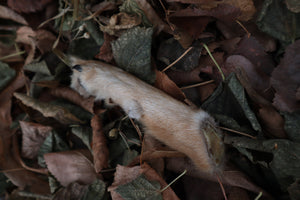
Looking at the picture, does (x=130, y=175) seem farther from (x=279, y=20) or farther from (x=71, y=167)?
(x=279, y=20)

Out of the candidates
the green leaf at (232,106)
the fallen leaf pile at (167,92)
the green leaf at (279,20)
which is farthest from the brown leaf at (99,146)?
the green leaf at (279,20)

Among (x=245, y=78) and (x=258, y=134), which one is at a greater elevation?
(x=245, y=78)

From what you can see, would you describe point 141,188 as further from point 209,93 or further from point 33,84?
point 33,84

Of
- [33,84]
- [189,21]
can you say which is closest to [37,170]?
[33,84]

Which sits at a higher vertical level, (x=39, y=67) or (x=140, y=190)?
(x=39, y=67)

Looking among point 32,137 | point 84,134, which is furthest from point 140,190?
point 32,137

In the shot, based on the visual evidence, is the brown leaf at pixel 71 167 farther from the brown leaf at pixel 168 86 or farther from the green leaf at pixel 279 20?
the green leaf at pixel 279 20

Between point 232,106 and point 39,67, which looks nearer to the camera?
point 232,106
